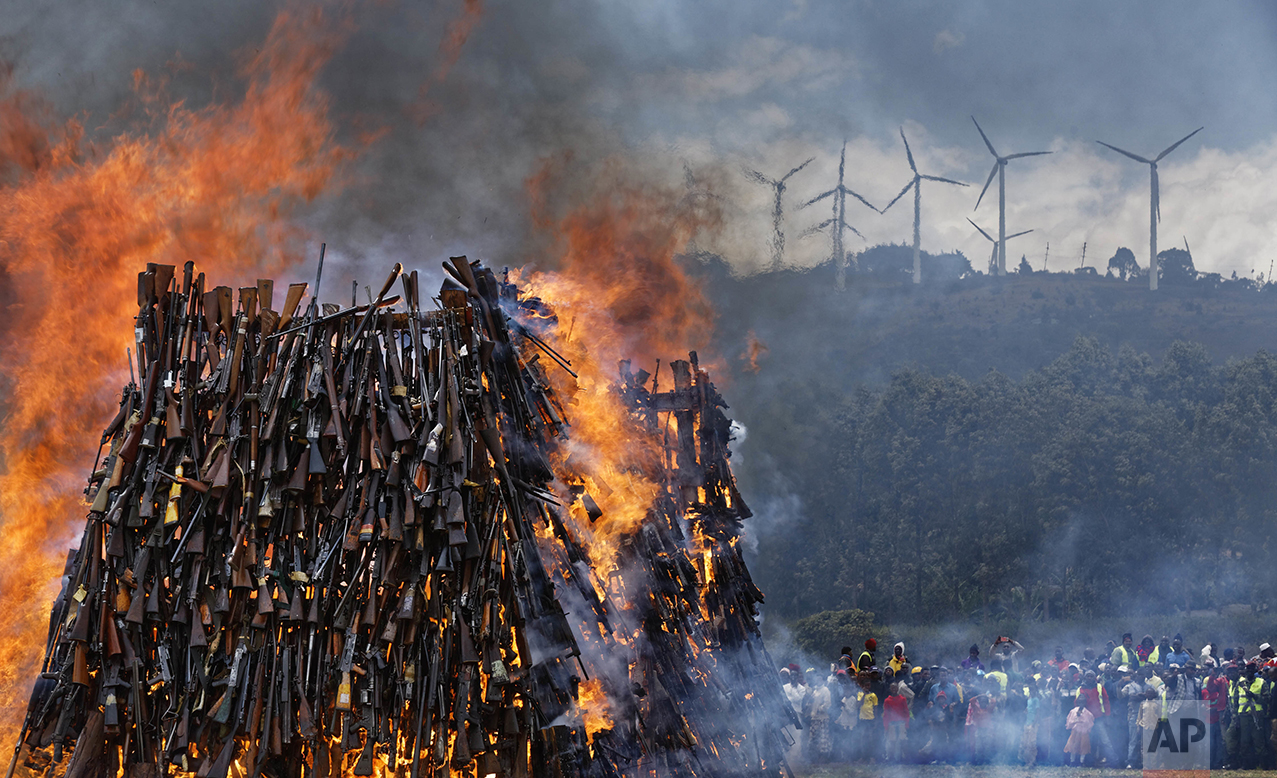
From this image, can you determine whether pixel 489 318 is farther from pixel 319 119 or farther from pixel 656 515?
pixel 319 119

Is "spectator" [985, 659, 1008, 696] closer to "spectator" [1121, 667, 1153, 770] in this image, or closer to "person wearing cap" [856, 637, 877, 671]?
"spectator" [1121, 667, 1153, 770]

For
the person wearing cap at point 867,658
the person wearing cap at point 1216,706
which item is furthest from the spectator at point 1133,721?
the person wearing cap at point 867,658

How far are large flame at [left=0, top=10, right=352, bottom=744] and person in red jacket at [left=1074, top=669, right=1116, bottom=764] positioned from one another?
13314mm

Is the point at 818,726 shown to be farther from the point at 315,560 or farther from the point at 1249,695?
the point at 315,560

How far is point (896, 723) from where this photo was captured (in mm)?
18406

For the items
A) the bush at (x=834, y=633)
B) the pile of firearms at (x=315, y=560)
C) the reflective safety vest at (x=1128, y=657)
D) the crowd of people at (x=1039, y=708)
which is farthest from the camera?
the bush at (x=834, y=633)

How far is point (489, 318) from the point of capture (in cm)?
938

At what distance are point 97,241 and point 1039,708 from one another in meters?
15.0

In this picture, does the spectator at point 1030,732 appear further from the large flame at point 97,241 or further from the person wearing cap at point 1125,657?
the large flame at point 97,241

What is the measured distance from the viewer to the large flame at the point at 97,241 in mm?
11633

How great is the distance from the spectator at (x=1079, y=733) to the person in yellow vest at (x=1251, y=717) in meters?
2.17

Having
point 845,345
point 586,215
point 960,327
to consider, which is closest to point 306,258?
point 586,215

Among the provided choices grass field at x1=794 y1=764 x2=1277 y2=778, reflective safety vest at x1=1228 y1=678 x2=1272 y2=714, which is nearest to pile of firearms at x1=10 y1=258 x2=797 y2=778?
grass field at x1=794 y1=764 x2=1277 y2=778

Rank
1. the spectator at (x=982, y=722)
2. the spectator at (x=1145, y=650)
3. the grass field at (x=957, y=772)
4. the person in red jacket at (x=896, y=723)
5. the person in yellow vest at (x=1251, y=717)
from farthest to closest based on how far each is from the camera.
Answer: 1. the spectator at (x=1145, y=650)
2. the person in red jacket at (x=896, y=723)
3. the spectator at (x=982, y=722)
4. the person in yellow vest at (x=1251, y=717)
5. the grass field at (x=957, y=772)
